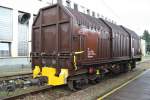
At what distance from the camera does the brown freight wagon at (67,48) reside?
35.0 feet

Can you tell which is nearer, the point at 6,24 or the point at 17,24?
the point at 6,24

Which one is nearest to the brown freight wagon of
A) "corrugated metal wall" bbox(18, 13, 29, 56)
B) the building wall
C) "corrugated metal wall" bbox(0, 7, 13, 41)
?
"corrugated metal wall" bbox(0, 7, 13, 41)

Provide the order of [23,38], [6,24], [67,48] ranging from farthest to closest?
[23,38] < [6,24] < [67,48]

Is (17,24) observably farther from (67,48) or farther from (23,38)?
(67,48)

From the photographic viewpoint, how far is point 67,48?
1080 centimetres

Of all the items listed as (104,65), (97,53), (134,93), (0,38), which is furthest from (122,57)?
(0,38)

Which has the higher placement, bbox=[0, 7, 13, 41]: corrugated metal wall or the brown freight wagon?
bbox=[0, 7, 13, 41]: corrugated metal wall

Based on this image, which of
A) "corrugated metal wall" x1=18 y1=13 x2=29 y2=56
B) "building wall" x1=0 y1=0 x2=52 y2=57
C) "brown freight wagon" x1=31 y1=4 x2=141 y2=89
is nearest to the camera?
"brown freight wagon" x1=31 y1=4 x2=141 y2=89

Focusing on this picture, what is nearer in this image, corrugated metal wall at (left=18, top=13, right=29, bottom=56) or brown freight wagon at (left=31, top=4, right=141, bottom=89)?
brown freight wagon at (left=31, top=4, right=141, bottom=89)

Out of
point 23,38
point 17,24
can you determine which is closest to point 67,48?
point 17,24

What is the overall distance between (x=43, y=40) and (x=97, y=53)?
9.19 feet

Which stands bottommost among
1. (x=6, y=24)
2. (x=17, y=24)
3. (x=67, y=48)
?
(x=67, y=48)

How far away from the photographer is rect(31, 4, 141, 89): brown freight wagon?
35.0 ft

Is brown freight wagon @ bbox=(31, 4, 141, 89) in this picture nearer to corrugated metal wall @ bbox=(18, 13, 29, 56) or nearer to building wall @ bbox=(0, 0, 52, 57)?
building wall @ bbox=(0, 0, 52, 57)
